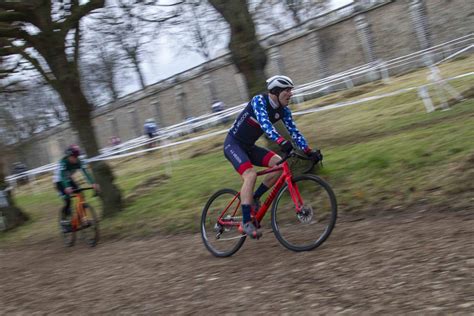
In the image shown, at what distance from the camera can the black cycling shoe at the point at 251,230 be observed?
20.6 ft

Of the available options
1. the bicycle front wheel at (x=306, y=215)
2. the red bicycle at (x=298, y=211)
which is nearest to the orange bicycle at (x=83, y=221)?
the red bicycle at (x=298, y=211)

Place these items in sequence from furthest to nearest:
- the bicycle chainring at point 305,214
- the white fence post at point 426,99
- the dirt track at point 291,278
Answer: the white fence post at point 426,99, the bicycle chainring at point 305,214, the dirt track at point 291,278

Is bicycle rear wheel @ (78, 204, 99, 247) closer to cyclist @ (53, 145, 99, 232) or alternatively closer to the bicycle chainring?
cyclist @ (53, 145, 99, 232)

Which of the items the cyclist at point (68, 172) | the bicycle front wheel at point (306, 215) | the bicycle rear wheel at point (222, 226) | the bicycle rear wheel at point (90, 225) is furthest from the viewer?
the cyclist at point (68, 172)

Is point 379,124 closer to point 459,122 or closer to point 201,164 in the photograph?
point 459,122

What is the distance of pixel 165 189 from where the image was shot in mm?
12961

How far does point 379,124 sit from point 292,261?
26.7 ft

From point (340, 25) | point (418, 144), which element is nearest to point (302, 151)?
point (418, 144)

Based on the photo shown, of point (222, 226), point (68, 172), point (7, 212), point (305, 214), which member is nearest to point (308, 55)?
point (7, 212)

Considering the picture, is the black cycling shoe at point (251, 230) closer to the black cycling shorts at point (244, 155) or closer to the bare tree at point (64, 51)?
the black cycling shorts at point (244, 155)

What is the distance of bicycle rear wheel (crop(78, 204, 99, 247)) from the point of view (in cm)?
990

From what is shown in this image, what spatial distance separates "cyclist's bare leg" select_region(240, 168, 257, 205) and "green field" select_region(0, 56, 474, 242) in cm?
179

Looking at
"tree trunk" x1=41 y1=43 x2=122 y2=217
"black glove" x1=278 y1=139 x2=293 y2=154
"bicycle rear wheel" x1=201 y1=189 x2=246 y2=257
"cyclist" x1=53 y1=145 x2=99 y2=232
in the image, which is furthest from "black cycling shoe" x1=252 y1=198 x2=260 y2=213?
"tree trunk" x1=41 y1=43 x2=122 y2=217

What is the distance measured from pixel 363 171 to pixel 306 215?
108 inches
